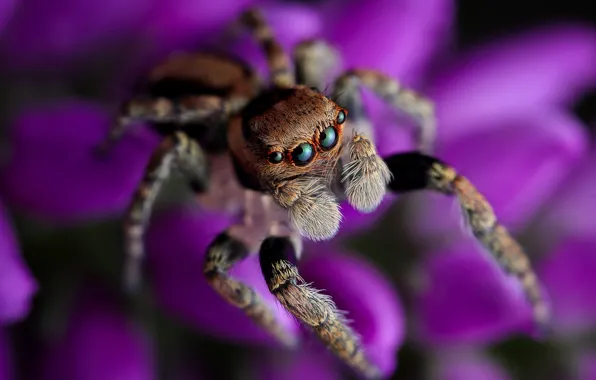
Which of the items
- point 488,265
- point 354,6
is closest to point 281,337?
point 488,265

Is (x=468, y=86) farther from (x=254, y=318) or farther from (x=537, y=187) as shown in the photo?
(x=254, y=318)

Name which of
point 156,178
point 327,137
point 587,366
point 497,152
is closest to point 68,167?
point 156,178

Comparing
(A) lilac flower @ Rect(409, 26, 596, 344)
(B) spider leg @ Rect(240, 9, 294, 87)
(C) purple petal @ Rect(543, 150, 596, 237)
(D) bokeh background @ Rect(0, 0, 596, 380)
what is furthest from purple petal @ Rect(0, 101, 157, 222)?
(C) purple petal @ Rect(543, 150, 596, 237)

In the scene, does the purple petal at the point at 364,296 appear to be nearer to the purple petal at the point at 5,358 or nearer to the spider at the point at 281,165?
the spider at the point at 281,165

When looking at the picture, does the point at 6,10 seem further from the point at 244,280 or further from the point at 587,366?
the point at 587,366

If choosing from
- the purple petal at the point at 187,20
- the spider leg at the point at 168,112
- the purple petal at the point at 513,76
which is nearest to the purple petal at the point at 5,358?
the spider leg at the point at 168,112

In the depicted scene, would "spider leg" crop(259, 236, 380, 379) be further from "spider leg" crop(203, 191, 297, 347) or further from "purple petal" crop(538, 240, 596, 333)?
"purple petal" crop(538, 240, 596, 333)
